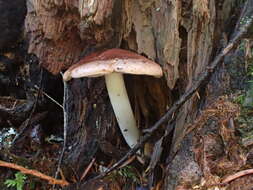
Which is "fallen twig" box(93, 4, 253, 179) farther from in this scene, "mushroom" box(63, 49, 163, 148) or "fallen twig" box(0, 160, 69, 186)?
"fallen twig" box(0, 160, 69, 186)

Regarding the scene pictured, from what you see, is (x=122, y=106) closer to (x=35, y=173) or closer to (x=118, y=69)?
(x=118, y=69)

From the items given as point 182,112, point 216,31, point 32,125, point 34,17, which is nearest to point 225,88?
point 182,112

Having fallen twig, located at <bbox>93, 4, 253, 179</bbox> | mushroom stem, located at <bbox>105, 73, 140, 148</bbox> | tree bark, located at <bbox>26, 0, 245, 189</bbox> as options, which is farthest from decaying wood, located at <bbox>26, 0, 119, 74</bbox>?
fallen twig, located at <bbox>93, 4, 253, 179</bbox>

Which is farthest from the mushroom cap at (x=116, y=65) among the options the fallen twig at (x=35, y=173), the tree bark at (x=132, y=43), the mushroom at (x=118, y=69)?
the fallen twig at (x=35, y=173)

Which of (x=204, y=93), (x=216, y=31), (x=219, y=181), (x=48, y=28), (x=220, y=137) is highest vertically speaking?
(x=48, y=28)

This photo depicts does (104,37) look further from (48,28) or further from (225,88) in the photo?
(225,88)

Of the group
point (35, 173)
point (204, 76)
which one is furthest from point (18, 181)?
point (204, 76)

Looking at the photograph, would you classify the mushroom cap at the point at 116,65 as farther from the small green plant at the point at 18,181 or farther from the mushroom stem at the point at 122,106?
the small green plant at the point at 18,181
